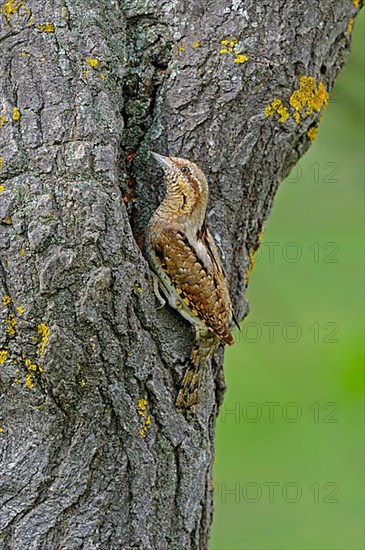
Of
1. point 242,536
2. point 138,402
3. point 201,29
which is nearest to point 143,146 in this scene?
point 201,29

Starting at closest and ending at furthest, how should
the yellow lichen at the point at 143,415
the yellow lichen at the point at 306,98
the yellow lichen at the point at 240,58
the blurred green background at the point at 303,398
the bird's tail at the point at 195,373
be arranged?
the yellow lichen at the point at 143,415, the bird's tail at the point at 195,373, the yellow lichen at the point at 240,58, the yellow lichen at the point at 306,98, the blurred green background at the point at 303,398

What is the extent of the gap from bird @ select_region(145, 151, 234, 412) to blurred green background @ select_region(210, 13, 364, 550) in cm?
226

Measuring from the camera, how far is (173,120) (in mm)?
3133

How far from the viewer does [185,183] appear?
300 cm

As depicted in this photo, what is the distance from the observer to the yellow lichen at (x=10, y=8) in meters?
2.95

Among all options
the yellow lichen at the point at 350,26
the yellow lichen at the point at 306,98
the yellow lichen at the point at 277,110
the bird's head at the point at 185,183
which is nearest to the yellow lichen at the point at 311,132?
the yellow lichen at the point at 306,98

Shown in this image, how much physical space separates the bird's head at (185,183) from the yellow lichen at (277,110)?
1.02 feet

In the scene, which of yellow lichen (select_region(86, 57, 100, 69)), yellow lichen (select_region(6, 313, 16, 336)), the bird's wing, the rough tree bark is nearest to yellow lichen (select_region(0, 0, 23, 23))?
the rough tree bark

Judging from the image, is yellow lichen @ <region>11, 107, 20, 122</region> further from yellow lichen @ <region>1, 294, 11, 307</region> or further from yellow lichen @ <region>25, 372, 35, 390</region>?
yellow lichen @ <region>25, 372, 35, 390</region>

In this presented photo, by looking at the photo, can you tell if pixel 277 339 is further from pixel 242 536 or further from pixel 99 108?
pixel 99 108

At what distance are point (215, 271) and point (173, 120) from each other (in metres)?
0.51

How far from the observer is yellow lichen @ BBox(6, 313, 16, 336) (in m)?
2.76

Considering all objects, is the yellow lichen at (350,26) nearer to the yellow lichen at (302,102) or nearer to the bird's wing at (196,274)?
the yellow lichen at (302,102)

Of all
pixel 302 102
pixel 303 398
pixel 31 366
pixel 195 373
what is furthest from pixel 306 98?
pixel 303 398
